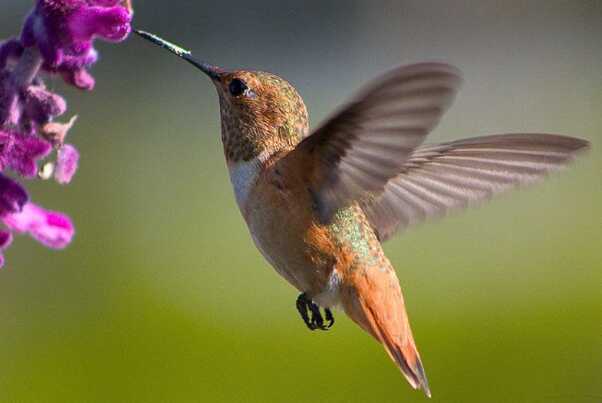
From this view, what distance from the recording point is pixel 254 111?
3.68 meters

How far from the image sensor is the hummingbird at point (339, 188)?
338 cm

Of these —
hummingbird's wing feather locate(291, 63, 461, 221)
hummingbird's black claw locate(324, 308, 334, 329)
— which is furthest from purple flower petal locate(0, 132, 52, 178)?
hummingbird's black claw locate(324, 308, 334, 329)

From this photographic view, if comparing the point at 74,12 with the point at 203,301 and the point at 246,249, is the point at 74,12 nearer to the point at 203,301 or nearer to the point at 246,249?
the point at 203,301

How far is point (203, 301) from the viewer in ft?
30.5

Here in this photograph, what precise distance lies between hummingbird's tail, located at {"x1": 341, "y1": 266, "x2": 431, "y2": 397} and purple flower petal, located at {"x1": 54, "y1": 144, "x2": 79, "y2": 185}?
54.8 inches

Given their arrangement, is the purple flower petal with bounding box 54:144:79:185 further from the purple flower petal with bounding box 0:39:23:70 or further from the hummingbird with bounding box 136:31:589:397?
the hummingbird with bounding box 136:31:589:397

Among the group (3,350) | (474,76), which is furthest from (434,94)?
(474,76)

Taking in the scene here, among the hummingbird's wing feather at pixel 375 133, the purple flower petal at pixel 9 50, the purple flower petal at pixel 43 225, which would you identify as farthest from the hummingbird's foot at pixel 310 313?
the purple flower petal at pixel 9 50

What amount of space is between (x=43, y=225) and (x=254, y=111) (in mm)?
1110

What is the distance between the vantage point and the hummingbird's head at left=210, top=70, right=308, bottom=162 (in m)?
3.68

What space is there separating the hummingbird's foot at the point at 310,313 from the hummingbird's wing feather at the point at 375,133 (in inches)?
11.7

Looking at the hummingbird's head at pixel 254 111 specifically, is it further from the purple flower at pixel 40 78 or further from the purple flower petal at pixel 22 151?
the purple flower petal at pixel 22 151

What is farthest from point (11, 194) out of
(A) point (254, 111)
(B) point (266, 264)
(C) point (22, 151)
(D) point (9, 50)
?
(B) point (266, 264)

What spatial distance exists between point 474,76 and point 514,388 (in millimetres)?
11050
